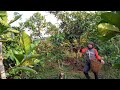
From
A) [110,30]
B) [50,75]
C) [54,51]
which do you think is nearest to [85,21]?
[54,51]

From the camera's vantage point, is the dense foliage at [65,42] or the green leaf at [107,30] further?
the dense foliage at [65,42]

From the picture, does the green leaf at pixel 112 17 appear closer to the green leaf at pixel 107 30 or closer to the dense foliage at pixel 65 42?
the green leaf at pixel 107 30

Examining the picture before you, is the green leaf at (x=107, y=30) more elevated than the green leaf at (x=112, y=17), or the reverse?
the green leaf at (x=112, y=17)

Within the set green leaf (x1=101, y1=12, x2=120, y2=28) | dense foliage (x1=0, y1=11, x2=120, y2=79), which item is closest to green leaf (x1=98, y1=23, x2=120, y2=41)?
green leaf (x1=101, y1=12, x2=120, y2=28)

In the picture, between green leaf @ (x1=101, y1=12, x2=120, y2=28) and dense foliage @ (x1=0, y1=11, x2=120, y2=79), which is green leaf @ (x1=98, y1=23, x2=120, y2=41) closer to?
green leaf @ (x1=101, y1=12, x2=120, y2=28)

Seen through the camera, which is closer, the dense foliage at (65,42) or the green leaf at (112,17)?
the green leaf at (112,17)

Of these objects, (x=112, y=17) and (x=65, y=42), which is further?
(x=65, y=42)

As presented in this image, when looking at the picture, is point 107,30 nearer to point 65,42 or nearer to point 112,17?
point 112,17

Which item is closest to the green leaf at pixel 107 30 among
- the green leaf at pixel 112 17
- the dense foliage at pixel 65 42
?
the green leaf at pixel 112 17

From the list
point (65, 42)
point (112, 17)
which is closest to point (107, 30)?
point (112, 17)

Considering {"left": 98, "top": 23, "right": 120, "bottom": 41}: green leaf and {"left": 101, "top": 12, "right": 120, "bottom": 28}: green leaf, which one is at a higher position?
{"left": 101, "top": 12, "right": 120, "bottom": 28}: green leaf

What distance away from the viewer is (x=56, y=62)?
9102mm
